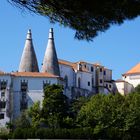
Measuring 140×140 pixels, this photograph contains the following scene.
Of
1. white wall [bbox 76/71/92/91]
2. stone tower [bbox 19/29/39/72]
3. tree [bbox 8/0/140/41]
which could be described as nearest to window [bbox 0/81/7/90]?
stone tower [bbox 19/29/39/72]

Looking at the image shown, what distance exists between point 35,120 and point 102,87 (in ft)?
107

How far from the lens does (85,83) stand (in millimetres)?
100062

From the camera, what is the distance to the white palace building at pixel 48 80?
83.9m

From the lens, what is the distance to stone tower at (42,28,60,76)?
94.8 meters

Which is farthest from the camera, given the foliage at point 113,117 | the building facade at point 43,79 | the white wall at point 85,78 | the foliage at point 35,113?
the white wall at point 85,78

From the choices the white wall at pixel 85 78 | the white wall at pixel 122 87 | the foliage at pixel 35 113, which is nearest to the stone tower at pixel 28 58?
the white wall at pixel 85 78

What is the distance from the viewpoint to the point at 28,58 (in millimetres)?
95688

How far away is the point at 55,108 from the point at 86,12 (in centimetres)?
6046

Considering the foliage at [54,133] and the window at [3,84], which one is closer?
the foliage at [54,133]

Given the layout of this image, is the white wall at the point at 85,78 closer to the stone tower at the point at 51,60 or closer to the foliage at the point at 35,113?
the stone tower at the point at 51,60

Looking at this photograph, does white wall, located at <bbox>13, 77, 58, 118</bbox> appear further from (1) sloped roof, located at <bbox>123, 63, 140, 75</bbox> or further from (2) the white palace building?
(1) sloped roof, located at <bbox>123, 63, 140, 75</bbox>

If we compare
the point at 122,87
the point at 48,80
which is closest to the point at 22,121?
the point at 48,80

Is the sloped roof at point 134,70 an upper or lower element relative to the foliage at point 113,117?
upper

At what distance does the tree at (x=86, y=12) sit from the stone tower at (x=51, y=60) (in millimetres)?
80192
